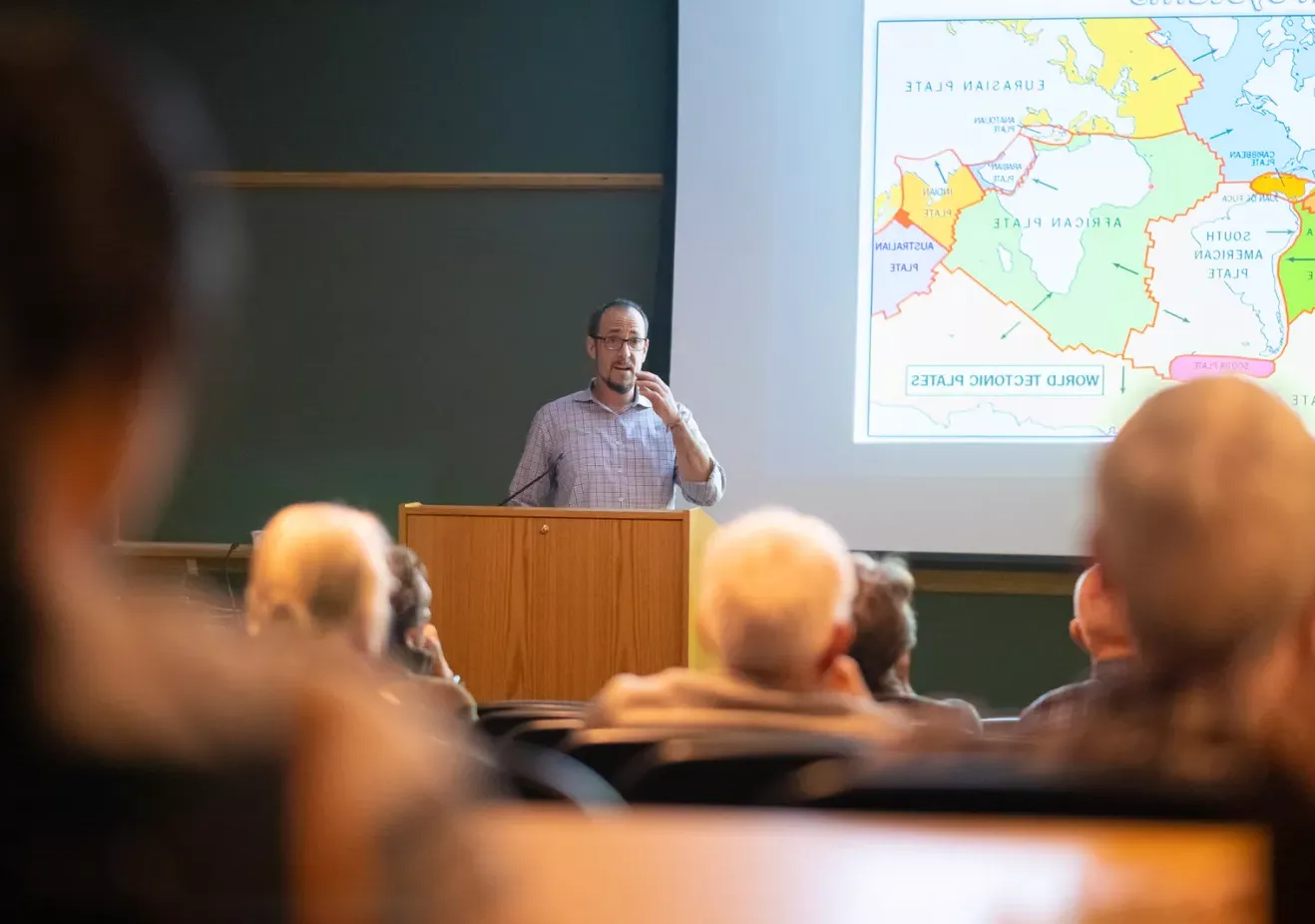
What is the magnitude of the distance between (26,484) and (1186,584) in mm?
918

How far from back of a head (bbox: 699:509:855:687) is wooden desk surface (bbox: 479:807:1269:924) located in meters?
0.73

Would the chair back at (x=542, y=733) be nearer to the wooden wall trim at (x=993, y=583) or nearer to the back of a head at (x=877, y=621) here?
the back of a head at (x=877, y=621)

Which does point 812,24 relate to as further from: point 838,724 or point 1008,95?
point 838,724

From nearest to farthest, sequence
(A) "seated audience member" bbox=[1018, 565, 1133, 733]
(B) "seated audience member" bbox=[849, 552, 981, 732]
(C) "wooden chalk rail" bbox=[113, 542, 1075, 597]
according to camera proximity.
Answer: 1. (A) "seated audience member" bbox=[1018, 565, 1133, 733]
2. (B) "seated audience member" bbox=[849, 552, 981, 732]
3. (C) "wooden chalk rail" bbox=[113, 542, 1075, 597]

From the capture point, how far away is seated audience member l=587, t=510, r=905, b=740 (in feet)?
4.83

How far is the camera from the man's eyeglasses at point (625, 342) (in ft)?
13.0

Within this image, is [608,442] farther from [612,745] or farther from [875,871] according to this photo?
[875,871]

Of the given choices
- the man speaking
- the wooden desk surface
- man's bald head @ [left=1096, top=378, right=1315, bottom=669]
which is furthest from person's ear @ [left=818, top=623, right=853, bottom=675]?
the man speaking

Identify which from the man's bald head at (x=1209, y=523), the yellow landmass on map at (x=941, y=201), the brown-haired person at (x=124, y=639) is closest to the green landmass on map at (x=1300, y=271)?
the yellow landmass on map at (x=941, y=201)

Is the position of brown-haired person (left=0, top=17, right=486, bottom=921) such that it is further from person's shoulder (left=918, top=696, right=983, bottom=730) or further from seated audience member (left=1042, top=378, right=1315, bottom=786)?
person's shoulder (left=918, top=696, right=983, bottom=730)

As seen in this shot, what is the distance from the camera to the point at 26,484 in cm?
43

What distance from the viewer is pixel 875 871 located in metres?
0.73

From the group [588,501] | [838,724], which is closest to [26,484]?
[838,724]

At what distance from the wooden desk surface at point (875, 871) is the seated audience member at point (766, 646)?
23.6 inches
